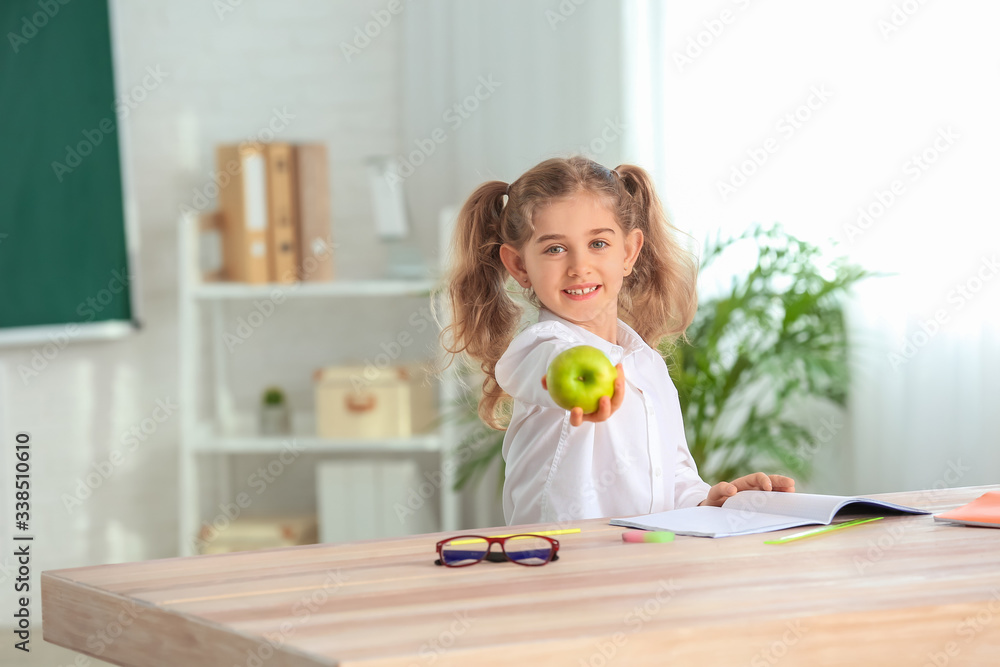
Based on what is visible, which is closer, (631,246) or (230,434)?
(631,246)

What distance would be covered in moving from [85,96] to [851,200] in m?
2.44

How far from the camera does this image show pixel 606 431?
1505 millimetres

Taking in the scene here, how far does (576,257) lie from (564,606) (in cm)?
73

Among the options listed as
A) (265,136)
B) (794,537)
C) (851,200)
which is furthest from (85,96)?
(794,537)

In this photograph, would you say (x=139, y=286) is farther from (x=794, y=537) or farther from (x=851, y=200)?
(x=794, y=537)
